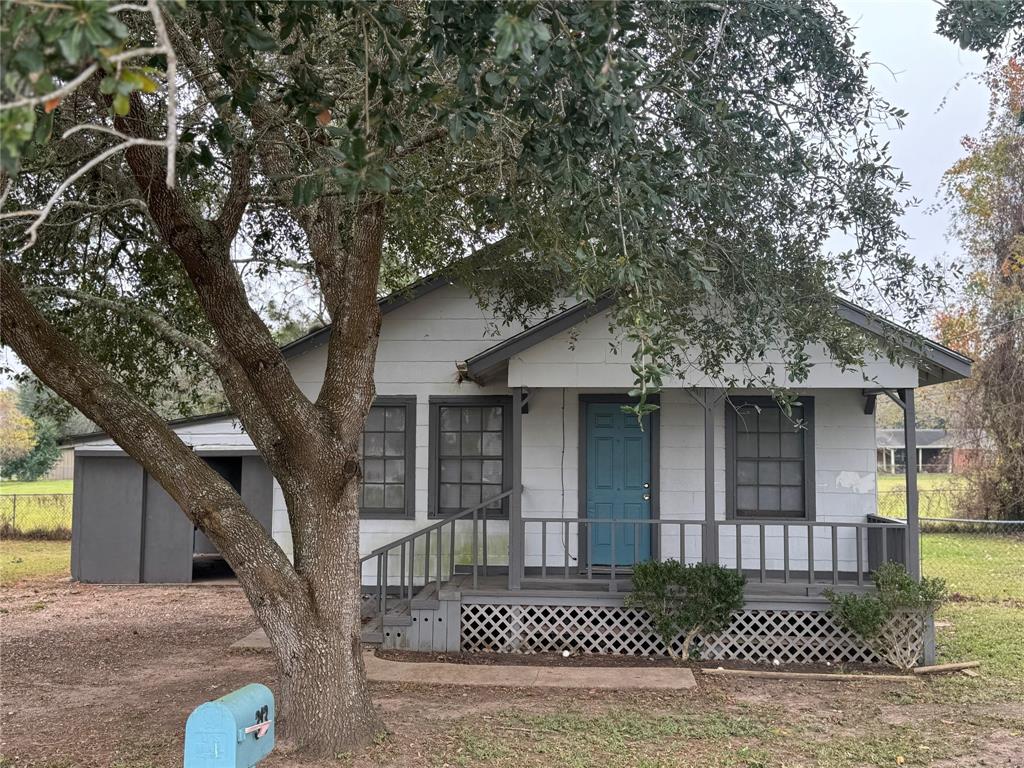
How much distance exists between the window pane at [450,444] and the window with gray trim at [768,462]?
3351mm

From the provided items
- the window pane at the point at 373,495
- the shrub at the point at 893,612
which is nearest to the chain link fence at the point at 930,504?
the shrub at the point at 893,612

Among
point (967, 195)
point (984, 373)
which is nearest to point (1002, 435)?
point (984, 373)

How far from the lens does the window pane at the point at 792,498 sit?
1076 cm

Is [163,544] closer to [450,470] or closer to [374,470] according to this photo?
[374,470]

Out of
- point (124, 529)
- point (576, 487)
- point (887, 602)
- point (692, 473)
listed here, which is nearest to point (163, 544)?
point (124, 529)

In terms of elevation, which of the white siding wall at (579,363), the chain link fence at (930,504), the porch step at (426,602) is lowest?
the porch step at (426,602)

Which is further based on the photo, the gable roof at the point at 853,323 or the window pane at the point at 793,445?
the window pane at the point at 793,445

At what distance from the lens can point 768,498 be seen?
425 inches

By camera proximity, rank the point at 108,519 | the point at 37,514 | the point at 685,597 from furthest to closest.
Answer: the point at 37,514, the point at 108,519, the point at 685,597

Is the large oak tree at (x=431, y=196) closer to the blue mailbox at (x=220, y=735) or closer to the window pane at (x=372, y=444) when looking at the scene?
the blue mailbox at (x=220, y=735)

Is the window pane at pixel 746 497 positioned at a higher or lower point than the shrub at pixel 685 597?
higher

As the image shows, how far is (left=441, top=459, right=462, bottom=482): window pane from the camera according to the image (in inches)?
443

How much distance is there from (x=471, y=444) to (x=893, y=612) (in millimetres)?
5163

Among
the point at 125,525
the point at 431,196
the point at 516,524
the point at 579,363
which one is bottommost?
the point at 125,525
